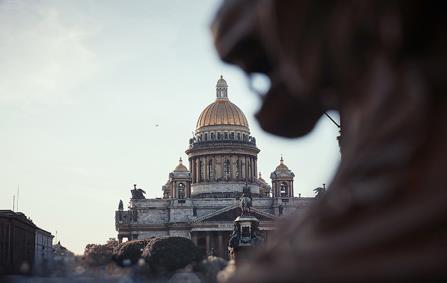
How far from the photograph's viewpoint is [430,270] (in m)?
1.82

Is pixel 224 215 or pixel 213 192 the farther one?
pixel 213 192

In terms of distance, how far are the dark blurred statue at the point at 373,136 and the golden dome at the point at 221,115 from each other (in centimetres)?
8223

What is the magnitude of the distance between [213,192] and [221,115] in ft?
31.7

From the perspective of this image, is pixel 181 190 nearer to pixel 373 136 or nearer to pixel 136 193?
pixel 136 193

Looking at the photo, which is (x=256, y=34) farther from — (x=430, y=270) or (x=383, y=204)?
(x=430, y=270)

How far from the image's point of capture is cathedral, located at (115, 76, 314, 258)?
75.5 meters

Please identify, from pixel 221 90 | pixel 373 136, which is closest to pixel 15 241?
pixel 221 90

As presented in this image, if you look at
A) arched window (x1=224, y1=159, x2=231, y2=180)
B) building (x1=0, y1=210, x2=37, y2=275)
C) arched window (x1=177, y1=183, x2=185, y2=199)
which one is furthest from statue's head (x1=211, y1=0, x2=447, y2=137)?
arched window (x1=224, y1=159, x2=231, y2=180)

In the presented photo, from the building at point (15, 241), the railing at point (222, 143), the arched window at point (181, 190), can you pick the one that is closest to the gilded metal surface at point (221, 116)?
the railing at point (222, 143)

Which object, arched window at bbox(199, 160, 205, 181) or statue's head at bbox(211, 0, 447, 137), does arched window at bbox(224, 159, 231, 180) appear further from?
statue's head at bbox(211, 0, 447, 137)

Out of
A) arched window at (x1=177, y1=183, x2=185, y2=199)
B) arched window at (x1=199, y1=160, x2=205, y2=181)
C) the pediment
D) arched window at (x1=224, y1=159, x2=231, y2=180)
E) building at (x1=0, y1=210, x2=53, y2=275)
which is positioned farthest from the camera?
arched window at (x1=199, y1=160, x2=205, y2=181)

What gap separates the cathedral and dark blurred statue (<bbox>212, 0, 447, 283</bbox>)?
69331 mm

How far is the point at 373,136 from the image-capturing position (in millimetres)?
2137

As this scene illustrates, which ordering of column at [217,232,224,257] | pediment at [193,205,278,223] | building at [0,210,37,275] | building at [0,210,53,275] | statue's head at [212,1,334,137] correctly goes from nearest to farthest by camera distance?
statue's head at [212,1,334,137], building at [0,210,53,275], building at [0,210,37,275], column at [217,232,224,257], pediment at [193,205,278,223]
